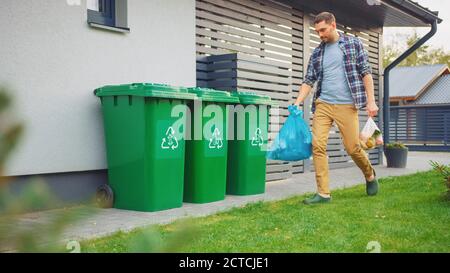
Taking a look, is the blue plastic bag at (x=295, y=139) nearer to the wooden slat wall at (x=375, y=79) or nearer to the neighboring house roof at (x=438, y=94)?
the wooden slat wall at (x=375, y=79)

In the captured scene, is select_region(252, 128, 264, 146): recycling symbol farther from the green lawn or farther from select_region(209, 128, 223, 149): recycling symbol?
the green lawn

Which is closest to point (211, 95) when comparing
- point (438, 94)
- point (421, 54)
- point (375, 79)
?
point (375, 79)

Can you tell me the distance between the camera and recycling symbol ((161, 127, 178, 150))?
5.18m

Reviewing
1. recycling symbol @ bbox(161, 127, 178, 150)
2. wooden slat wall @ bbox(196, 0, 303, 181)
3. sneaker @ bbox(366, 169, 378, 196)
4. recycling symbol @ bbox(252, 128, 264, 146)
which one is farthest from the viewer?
wooden slat wall @ bbox(196, 0, 303, 181)

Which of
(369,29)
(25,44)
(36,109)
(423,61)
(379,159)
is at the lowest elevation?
(379,159)

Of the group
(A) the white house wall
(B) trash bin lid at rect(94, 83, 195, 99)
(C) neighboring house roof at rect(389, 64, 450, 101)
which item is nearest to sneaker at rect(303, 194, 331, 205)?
(B) trash bin lid at rect(94, 83, 195, 99)

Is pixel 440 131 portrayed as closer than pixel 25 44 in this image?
No

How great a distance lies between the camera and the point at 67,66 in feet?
17.9

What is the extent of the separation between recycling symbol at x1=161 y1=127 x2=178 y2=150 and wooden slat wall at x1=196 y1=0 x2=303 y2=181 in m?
2.01
